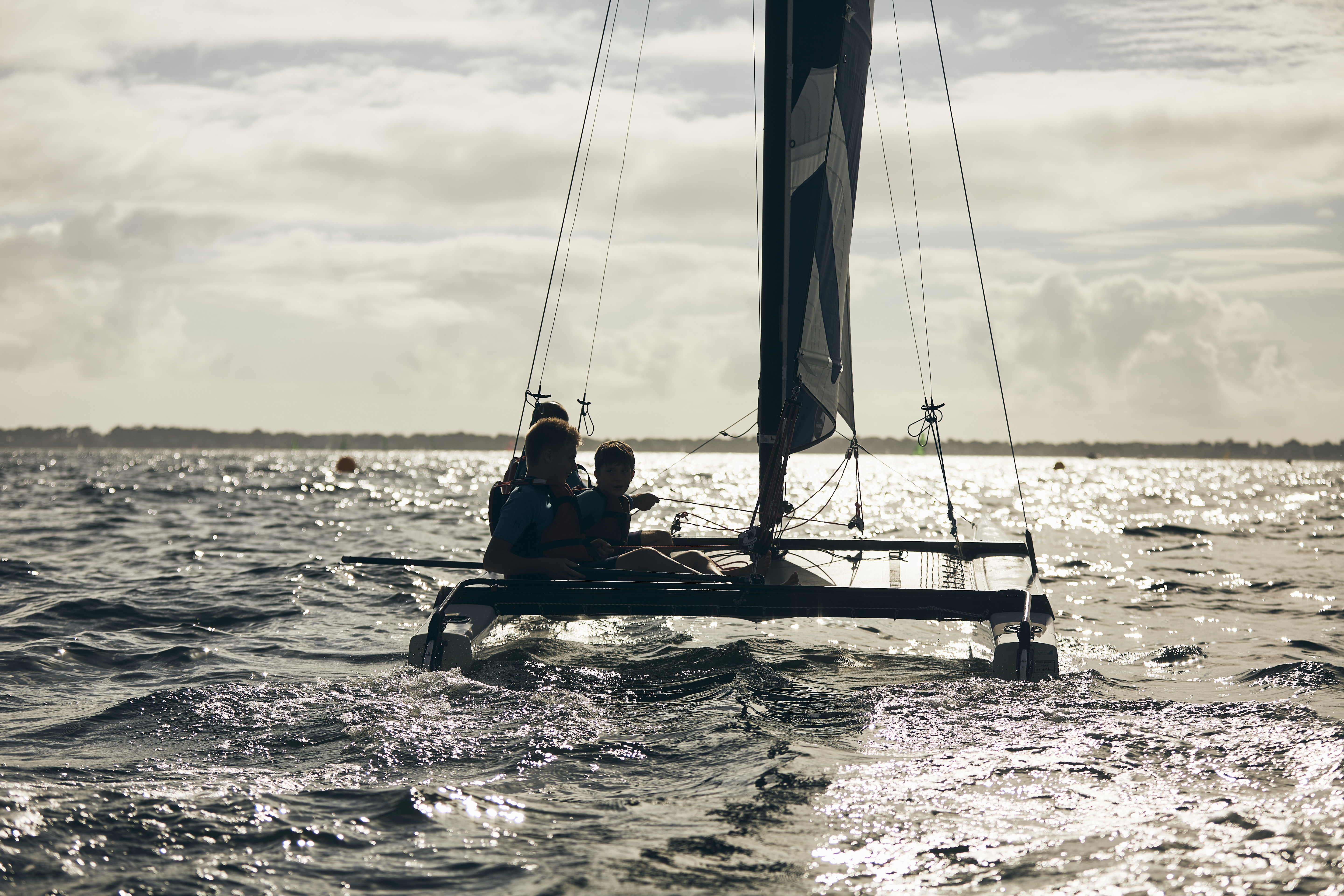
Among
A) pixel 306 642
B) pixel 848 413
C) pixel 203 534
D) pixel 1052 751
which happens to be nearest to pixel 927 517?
pixel 203 534

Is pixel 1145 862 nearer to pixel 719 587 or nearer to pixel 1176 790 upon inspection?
pixel 1176 790

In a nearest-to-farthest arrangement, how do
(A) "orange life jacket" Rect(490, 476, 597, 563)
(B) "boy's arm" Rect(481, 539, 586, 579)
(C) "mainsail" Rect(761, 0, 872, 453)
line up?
1. (B) "boy's arm" Rect(481, 539, 586, 579)
2. (A) "orange life jacket" Rect(490, 476, 597, 563)
3. (C) "mainsail" Rect(761, 0, 872, 453)

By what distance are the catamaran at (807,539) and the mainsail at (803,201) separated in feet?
0.04

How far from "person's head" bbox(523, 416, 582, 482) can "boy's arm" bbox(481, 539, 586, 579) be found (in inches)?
19.8

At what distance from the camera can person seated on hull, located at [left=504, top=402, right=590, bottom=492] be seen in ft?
25.1

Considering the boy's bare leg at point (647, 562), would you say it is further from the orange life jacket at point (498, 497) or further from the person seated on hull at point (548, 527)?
the orange life jacket at point (498, 497)

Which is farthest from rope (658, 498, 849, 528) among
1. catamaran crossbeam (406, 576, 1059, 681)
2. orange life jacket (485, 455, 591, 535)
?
orange life jacket (485, 455, 591, 535)

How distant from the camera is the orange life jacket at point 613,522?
7.14m

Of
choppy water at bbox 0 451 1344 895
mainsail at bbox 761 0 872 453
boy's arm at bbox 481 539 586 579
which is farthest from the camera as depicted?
mainsail at bbox 761 0 872 453

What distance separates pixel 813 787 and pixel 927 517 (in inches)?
1066

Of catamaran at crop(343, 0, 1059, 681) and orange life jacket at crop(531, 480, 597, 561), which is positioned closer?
catamaran at crop(343, 0, 1059, 681)

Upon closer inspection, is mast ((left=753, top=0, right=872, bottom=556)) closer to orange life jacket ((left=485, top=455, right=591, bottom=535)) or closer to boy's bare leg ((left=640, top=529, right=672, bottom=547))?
boy's bare leg ((left=640, top=529, right=672, bottom=547))

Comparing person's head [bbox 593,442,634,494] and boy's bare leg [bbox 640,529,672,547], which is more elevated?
person's head [bbox 593,442,634,494]

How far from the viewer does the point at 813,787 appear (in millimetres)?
3982
